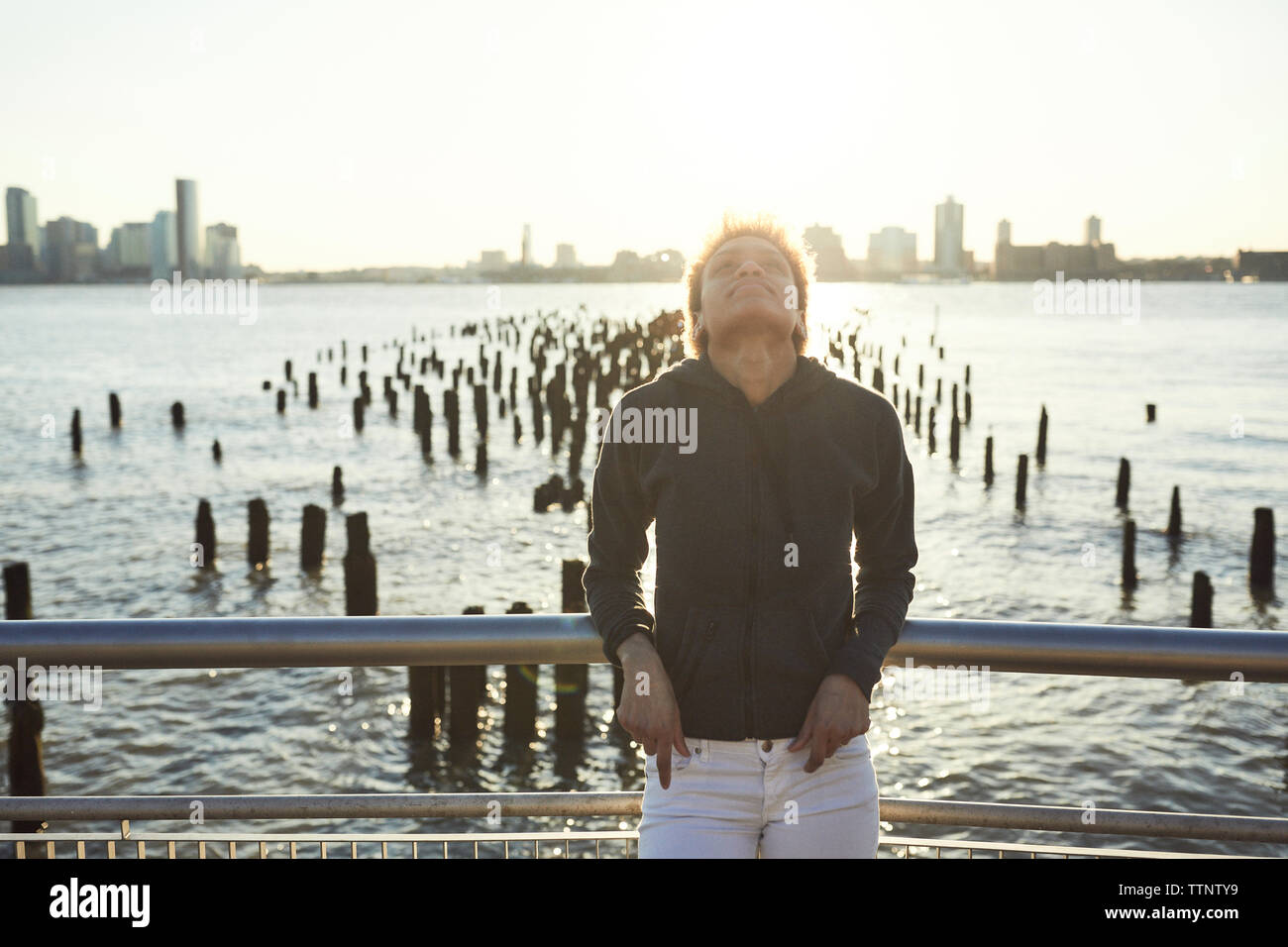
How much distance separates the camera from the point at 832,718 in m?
2.18

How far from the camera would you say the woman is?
2238 mm

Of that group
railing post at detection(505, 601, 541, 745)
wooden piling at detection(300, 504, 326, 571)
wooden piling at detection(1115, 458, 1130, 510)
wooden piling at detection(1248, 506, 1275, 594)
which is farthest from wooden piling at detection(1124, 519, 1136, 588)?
wooden piling at detection(300, 504, 326, 571)

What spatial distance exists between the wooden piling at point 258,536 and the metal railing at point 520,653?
592 inches

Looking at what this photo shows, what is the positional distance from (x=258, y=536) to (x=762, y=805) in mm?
15907

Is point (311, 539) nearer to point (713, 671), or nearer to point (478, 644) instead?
point (478, 644)

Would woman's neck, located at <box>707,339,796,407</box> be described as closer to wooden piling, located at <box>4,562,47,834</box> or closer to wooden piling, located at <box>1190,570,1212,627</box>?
wooden piling, located at <box>4,562,47,834</box>

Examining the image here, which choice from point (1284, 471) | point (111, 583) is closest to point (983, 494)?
point (1284, 471)

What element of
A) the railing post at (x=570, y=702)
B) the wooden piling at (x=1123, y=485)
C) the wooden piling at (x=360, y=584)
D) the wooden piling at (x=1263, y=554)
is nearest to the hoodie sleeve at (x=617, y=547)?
the railing post at (x=570, y=702)

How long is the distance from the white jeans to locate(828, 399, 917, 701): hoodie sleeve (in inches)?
8.3

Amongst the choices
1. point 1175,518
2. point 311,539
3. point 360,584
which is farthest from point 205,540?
point 1175,518

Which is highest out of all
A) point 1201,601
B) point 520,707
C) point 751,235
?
point 751,235

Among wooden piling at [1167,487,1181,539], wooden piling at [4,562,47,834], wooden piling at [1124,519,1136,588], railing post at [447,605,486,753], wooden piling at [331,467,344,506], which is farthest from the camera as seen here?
wooden piling at [331,467,344,506]
